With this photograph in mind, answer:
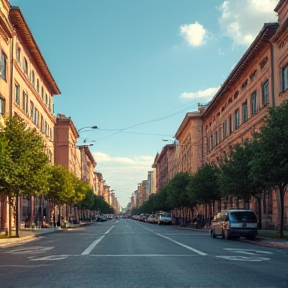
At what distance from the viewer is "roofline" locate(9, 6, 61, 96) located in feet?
141

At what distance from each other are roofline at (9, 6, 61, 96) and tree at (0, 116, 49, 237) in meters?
14.8

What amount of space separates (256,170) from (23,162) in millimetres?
14058

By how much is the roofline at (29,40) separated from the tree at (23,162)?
14.8 metres

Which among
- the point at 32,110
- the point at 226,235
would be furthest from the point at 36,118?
the point at 226,235

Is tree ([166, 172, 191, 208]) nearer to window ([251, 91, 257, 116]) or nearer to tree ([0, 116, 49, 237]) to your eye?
window ([251, 91, 257, 116])

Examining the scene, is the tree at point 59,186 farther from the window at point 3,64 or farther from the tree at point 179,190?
the tree at point 179,190

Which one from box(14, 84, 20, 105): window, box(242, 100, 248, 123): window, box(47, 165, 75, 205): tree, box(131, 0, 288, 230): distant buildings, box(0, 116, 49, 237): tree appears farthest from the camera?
box(47, 165, 75, 205): tree

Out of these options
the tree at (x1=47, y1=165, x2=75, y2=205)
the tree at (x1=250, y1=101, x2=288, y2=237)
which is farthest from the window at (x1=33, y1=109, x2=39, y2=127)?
the tree at (x1=250, y1=101, x2=288, y2=237)

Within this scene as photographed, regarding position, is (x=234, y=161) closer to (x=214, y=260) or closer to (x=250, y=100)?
(x=250, y=100)

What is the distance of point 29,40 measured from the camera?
4881 centimetres

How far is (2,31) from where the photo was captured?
3959cm

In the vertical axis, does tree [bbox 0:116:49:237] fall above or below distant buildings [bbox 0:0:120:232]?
below

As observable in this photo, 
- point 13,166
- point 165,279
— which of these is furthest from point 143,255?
point 13,166

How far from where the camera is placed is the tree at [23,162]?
29.3 meters
